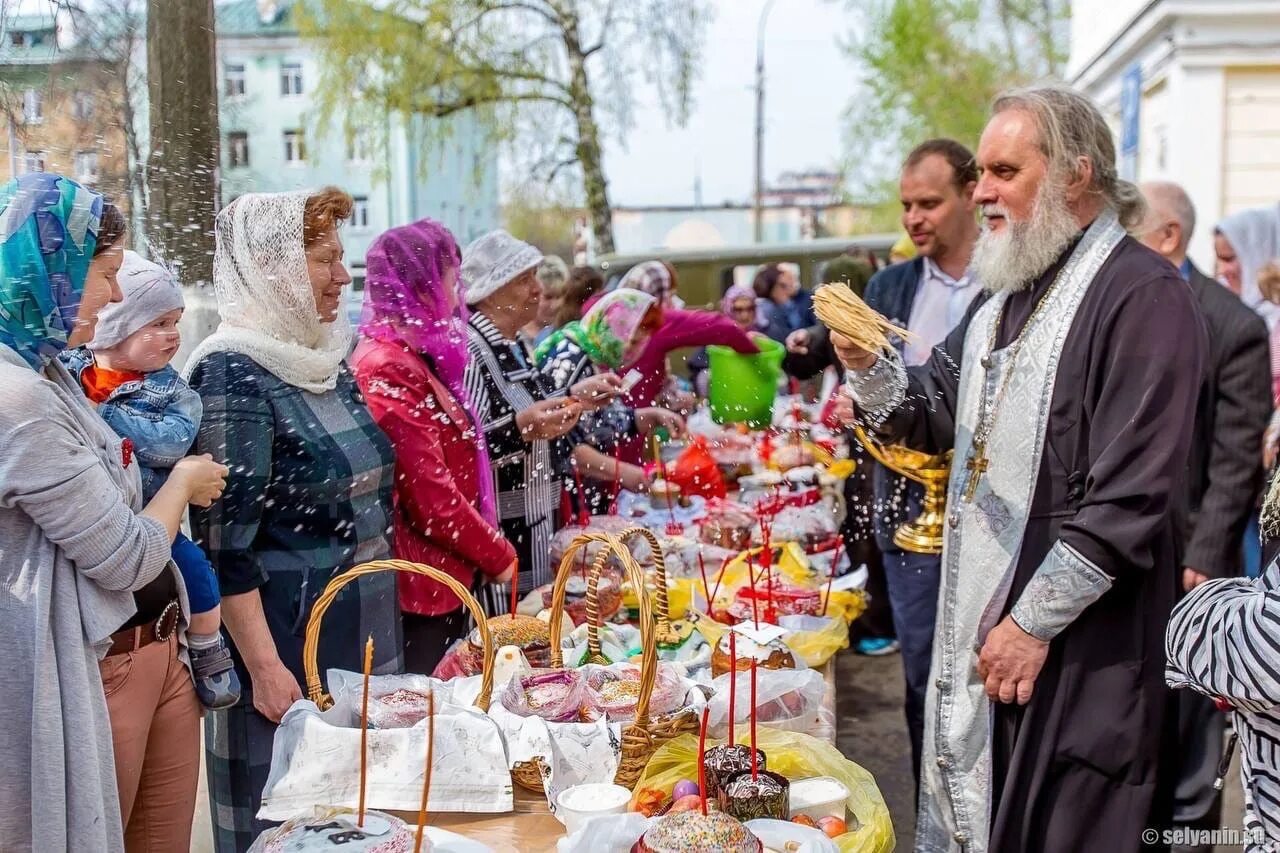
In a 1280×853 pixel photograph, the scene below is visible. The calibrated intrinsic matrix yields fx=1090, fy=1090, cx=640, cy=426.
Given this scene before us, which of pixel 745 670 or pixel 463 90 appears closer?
pixel 745 670

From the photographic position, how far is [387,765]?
178cm

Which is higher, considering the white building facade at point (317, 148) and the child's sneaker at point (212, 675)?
the white building facade at point (317, 148)

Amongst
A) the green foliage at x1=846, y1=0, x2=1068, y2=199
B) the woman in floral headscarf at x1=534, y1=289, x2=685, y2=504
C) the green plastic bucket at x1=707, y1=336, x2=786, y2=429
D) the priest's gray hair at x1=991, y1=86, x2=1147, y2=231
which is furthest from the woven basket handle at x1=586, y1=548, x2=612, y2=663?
the green foliage at x1=846, y1=0, x2=1068, y2=199

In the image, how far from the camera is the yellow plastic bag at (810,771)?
1771 millimetres

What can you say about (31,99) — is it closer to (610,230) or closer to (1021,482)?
(1021,482)

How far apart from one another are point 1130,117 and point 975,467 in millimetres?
10256

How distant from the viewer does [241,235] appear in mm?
2213

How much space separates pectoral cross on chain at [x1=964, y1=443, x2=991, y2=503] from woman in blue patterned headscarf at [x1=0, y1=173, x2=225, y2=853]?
165 centimetres

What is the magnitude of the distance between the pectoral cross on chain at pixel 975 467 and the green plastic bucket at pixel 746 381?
2.27 m

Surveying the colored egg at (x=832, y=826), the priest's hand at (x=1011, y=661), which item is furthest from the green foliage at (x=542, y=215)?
the colored egg at (x=832, y=826)

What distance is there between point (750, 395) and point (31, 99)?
123 inches

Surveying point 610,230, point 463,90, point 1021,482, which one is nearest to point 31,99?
point 1021,482

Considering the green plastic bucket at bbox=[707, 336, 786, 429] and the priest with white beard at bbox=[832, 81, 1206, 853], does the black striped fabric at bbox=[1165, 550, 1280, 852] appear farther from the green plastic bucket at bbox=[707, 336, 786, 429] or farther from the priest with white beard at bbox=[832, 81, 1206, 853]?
the green plastic bucket at bbox=[707, 336, 786, 429]

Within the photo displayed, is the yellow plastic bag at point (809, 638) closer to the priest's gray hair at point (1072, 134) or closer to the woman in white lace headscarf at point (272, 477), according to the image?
the woman in white lace headscarf at point (272, 477)
